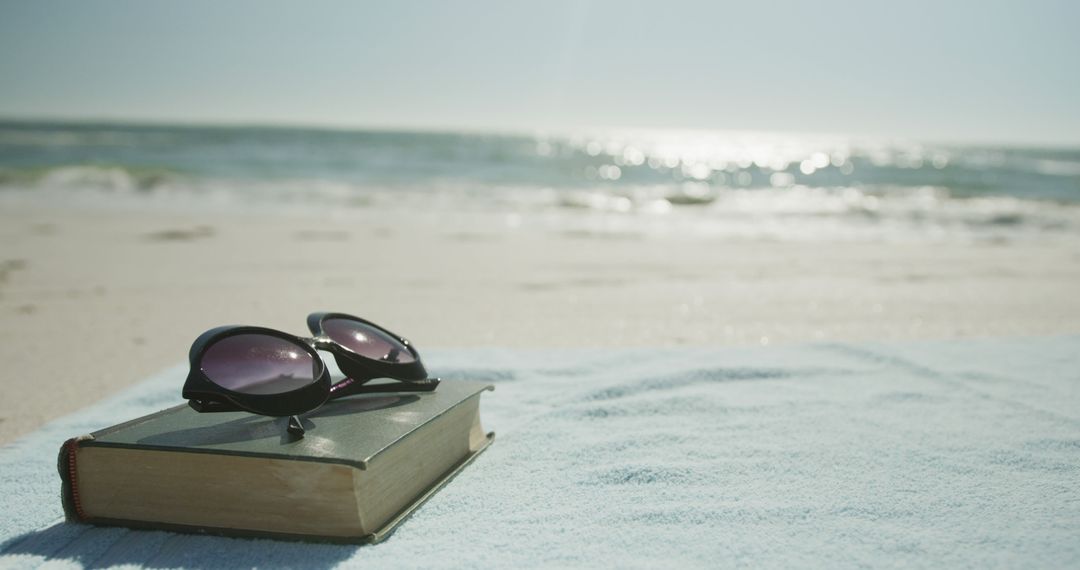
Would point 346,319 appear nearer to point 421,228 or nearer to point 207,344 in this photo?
point 207,344

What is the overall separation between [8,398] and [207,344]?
1.14 m

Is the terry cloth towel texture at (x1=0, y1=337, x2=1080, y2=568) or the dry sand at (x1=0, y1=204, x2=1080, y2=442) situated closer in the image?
the terry cloth towel texture at (x1=0, y1=337, x2=1080, y2=568)

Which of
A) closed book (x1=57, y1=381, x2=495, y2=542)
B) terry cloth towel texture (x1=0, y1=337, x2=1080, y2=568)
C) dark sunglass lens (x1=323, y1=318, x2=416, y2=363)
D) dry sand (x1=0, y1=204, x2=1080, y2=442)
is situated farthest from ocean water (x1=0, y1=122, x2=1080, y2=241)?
closed book (x1=57, y1=381, x2=495, y2=542)

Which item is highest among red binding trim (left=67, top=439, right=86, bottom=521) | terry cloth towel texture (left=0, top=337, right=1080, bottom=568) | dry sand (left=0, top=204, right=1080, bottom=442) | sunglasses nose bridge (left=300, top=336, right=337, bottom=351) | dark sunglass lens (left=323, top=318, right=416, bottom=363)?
sunglasses nose bridge (left=300, top=336, right=337, bottom=351)

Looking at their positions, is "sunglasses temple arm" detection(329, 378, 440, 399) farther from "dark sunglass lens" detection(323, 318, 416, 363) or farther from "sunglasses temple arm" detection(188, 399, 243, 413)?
"sunglasses temple arm" detection(188, 399, 243, 413)

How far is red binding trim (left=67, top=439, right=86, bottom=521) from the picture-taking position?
996 millimetres

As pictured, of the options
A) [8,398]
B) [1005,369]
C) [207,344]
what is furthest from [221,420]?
[1005,369]

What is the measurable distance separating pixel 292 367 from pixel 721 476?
2.24 ft

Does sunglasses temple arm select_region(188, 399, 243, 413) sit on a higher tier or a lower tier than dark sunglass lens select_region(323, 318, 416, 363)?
lower

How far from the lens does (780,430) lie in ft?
4.79

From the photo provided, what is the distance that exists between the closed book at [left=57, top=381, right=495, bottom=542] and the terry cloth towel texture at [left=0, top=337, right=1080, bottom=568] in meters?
0.03

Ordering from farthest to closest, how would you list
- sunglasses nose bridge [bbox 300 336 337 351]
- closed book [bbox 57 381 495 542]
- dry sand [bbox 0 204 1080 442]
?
1. dry sand [bbox 0 204 1080 442]
2. sunglasses nose bridge [bbox 300 336 337 351]
3. closed book [bbox 57 381 495 542]

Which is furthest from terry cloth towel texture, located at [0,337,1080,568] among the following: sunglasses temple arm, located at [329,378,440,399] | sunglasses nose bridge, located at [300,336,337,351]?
sunglasses nose bridge, located at [300,336,337,351]

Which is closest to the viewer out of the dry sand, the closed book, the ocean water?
the closed book
